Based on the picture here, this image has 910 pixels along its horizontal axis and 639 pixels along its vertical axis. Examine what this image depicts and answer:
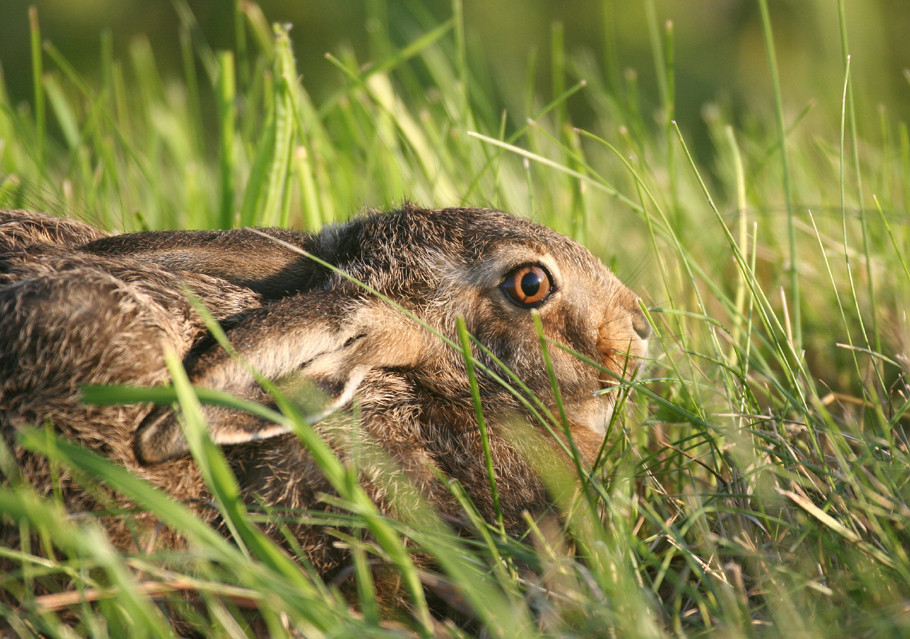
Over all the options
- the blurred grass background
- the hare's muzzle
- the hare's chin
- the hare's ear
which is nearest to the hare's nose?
the hare's muzzle

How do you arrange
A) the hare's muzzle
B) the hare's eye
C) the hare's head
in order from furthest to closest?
the hare's muzzle < the hare's eye < the hare's head

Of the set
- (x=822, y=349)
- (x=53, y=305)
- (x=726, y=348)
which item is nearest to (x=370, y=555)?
(x=53, y=305)

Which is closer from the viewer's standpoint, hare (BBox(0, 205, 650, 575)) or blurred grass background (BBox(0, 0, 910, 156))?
hare (BBox(0, 205, 650, 575))

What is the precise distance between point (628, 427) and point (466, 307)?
68 cm

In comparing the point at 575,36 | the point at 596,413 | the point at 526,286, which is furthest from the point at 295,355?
the point at 575,36

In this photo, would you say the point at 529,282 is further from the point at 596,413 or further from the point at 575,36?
the point at 575,36

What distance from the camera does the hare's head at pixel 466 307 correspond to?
277 centimetres

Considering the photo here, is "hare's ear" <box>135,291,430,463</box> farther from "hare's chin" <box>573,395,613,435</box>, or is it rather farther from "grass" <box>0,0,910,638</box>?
"hare's chin" <box>573,395,613,435</box>

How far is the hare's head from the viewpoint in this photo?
9.07ft

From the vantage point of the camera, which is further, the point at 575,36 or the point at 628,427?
the point at 575,36

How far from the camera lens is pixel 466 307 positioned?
10.1 feet

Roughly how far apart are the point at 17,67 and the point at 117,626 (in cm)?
1532

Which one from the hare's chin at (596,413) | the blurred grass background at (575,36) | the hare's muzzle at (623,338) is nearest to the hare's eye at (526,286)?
the hare's muzzle at (623,338)

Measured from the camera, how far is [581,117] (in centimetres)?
1580
